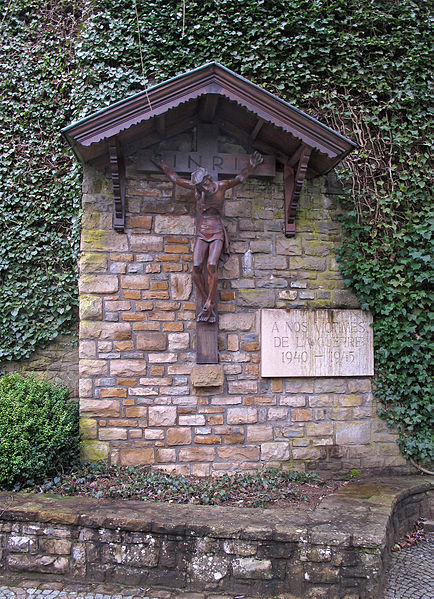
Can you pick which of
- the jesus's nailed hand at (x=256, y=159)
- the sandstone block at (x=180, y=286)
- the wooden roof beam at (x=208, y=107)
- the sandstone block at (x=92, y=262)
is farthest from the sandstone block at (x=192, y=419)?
the wooden roof beam at (x=208, y=107)

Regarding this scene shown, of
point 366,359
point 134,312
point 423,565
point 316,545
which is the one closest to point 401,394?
point 366,359

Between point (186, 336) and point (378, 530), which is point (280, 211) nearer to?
point (186, 336)

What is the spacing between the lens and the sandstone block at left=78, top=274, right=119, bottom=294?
4.34 metres

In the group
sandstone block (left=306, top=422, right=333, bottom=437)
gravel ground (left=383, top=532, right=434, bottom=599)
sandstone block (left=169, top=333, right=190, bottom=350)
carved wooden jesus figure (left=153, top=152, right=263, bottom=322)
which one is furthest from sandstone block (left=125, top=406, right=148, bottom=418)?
gravel ground (left=383, top=532, right=434, bottom=599)

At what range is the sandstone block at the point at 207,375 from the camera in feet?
14.2

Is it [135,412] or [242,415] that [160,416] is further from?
[242,415]

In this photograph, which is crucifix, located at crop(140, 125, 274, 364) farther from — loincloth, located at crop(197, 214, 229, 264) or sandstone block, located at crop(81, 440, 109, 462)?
sandstone block, located at crop(81, 440, 109, 462)

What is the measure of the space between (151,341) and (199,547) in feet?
6.37

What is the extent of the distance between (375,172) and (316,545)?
3.77m

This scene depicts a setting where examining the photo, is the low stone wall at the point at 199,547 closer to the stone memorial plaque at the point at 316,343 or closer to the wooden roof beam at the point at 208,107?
the stone memorial plaque at the point at 316,343

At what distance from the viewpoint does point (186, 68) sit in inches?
192

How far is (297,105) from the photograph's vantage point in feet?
16.2

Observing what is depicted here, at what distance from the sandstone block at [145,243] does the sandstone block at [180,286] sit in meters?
0.32

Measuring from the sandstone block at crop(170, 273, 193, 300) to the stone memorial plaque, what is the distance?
0.80 metres
